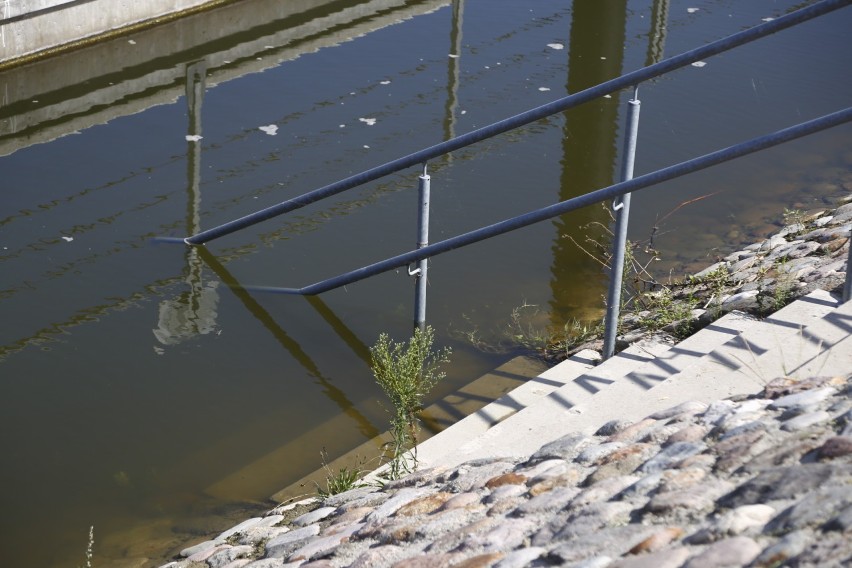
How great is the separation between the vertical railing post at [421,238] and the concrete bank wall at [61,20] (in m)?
5.30

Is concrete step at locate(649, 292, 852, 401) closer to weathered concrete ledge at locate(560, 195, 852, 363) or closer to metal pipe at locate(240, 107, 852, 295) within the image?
weathered concrete ledge at locate(560, 195, 852, 363)

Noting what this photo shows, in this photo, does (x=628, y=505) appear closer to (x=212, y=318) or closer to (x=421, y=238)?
(x=421, y=238)

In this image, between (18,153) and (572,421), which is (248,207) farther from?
(572,421)

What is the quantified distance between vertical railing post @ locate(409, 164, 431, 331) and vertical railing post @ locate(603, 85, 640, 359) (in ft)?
2.94

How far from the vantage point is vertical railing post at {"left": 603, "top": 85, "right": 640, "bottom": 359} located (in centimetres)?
428

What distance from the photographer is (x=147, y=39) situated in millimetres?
9859

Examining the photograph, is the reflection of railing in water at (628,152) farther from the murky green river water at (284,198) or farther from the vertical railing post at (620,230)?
the murky green river water at (284,198)

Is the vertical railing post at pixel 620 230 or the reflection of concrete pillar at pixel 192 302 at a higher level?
the vertical railing post at pixel 620 230

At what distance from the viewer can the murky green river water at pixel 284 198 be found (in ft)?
16.5

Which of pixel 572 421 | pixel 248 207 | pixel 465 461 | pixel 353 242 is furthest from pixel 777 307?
pixel 248 207

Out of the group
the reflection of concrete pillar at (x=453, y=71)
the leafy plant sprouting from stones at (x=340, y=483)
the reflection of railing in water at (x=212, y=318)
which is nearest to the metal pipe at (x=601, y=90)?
the reflection of railing in water at (x=212, y=318)

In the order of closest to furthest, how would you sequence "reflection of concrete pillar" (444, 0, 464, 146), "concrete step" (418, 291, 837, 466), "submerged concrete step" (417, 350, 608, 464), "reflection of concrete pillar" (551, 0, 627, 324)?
"concrete step" (418, 291, 837, 466) → "submerged concrete step" (417, 350, 608, 464) → "reflection of concrete pillar" (551, 0, 627, 324) → "reflection of concrete pillar" (444, 0, 464, 146)

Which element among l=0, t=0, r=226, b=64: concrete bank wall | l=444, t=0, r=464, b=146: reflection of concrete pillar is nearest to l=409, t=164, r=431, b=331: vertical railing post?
l=444, t=0, r=464, b=146: reflection of concrete pillar

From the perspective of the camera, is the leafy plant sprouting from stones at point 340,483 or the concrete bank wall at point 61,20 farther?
the concrete bank wall at point 61,20
